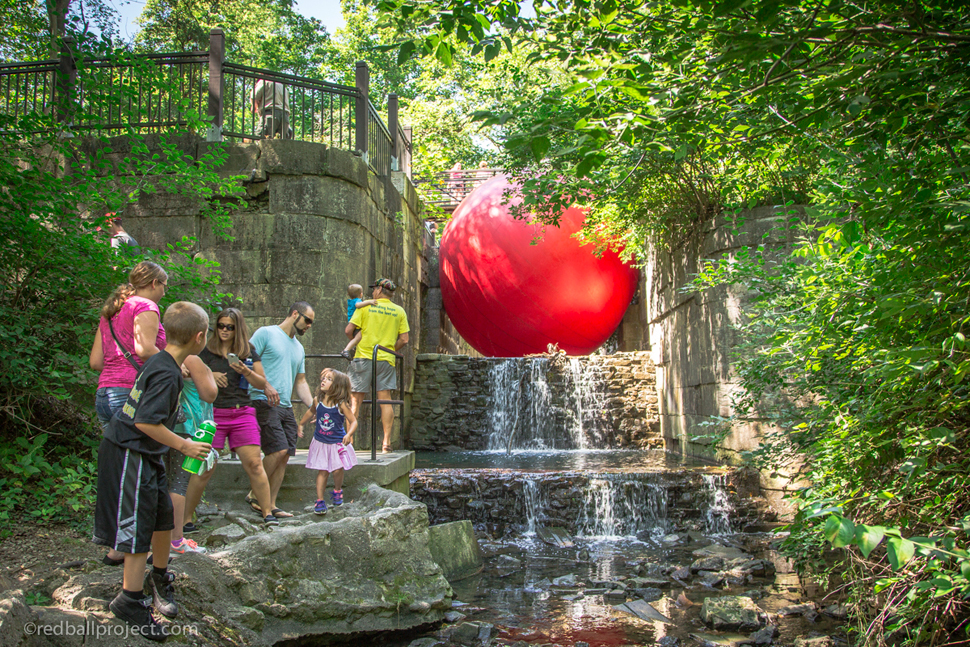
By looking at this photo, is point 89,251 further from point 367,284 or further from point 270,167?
point 367,284

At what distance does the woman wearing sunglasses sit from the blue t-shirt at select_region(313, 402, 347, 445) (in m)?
0.53

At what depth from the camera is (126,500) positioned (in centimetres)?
249

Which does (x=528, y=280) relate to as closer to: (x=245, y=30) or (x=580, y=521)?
(x=580, y=521)

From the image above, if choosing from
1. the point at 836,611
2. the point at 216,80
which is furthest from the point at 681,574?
the point at 216,80

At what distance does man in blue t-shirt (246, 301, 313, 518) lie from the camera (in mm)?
4414

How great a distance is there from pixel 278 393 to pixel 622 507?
3.83m

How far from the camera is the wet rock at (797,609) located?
4188 millimetres

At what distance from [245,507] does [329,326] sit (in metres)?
2.97

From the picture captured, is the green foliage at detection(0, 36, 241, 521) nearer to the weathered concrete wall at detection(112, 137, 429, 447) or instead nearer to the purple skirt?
the purple skirt

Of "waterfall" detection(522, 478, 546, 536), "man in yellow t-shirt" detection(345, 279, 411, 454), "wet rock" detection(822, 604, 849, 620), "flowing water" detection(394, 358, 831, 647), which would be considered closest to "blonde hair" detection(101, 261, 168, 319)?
"flowing water" detection(394, 358, 831, 647)

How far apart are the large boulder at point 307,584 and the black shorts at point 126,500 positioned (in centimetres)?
29

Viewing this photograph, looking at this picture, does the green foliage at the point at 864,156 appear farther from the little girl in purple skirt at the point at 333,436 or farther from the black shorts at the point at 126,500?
the little girl in purple skirt at the point at 333,436

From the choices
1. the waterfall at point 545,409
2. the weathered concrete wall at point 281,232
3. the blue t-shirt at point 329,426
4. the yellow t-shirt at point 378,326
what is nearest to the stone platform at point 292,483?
the blue t-shirt at point 329,426

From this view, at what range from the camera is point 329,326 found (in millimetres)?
7387
